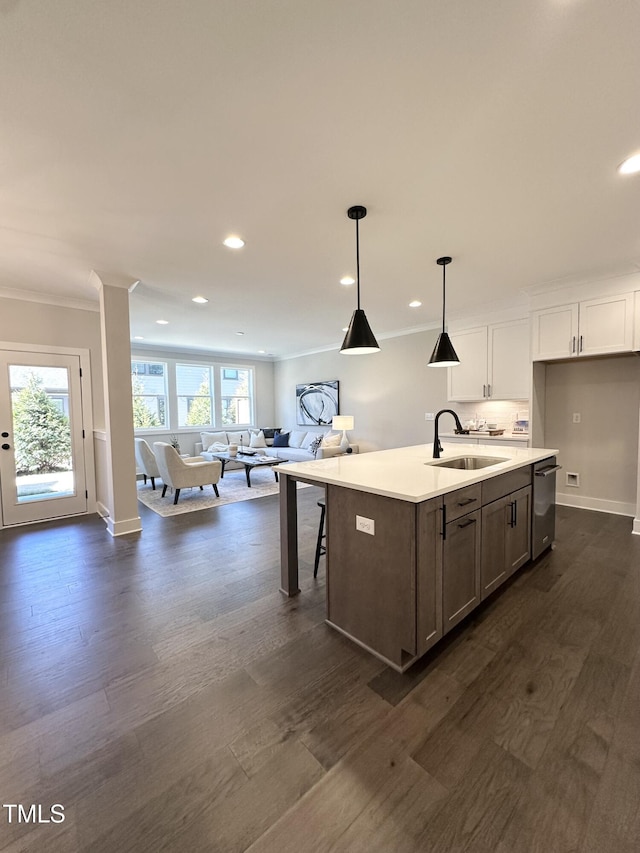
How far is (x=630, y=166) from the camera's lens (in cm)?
205

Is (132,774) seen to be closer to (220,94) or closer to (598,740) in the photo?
(598,740)

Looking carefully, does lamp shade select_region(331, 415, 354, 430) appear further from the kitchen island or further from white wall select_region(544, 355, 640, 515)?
the kitchen island

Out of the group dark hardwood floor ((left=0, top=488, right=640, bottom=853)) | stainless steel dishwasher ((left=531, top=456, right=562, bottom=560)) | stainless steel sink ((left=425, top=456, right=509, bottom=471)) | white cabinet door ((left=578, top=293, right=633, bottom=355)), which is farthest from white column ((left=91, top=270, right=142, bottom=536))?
white cabinet door ((left=578, top=293, right=633, bottom=355))

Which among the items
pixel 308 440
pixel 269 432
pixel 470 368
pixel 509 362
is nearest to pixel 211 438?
pixel 269 432

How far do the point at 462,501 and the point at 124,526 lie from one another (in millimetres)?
3534

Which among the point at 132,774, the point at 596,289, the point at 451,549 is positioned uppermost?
the point at 596,289

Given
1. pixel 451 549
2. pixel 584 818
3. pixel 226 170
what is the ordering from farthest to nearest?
pixel 226 170 < pixel 451 549 < pixel 584 818

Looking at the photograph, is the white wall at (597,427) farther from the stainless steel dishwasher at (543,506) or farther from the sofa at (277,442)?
the sofa at (277,442)

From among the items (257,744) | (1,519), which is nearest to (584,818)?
(257,744)

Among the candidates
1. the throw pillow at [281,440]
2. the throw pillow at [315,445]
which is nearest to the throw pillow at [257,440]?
the throw pillow at [281,440]

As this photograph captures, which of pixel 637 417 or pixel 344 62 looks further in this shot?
pixel 637 417

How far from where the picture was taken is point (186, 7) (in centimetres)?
123

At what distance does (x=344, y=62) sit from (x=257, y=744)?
2710 millimetres

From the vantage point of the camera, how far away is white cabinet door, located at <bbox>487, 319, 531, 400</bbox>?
464 cm
